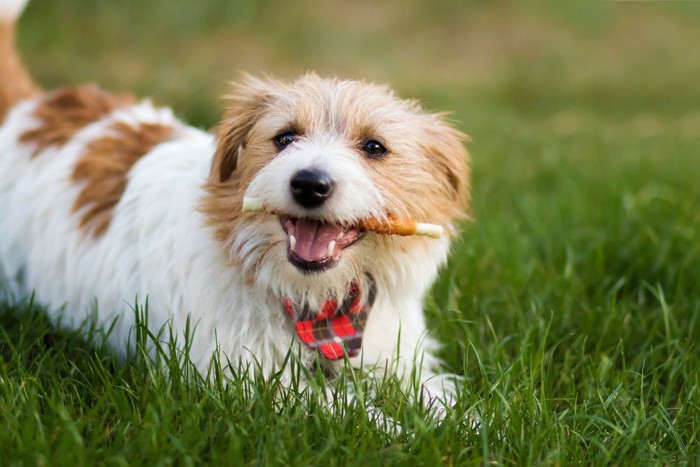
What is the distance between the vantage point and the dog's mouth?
269 centimetres

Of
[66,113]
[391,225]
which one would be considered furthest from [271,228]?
[66,113]

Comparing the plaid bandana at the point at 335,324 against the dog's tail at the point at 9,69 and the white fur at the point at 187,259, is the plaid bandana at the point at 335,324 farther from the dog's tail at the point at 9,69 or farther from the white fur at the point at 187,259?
the dog's tail at the point at 9,69

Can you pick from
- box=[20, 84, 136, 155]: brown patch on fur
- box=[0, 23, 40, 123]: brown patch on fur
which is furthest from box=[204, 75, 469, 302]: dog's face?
box=[0, 23, 40, 123]: brown patch on fur

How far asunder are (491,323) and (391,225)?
42.1 inches

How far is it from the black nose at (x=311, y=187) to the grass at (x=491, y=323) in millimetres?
613

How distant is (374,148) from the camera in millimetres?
2928

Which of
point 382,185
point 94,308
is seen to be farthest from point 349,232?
point 94,308

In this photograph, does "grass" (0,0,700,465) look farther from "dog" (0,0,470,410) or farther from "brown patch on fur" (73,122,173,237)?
"brown patch on fur" (73,122,173,237)

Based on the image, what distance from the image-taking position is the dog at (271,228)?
2.71 metres

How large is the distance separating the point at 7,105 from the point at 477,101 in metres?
6.83

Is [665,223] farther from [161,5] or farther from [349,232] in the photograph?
[161,5]

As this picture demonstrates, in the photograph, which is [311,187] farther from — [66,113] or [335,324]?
[66,113]

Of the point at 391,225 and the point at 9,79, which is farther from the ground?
the point at 9,79

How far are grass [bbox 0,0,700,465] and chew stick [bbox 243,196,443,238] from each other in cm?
46
